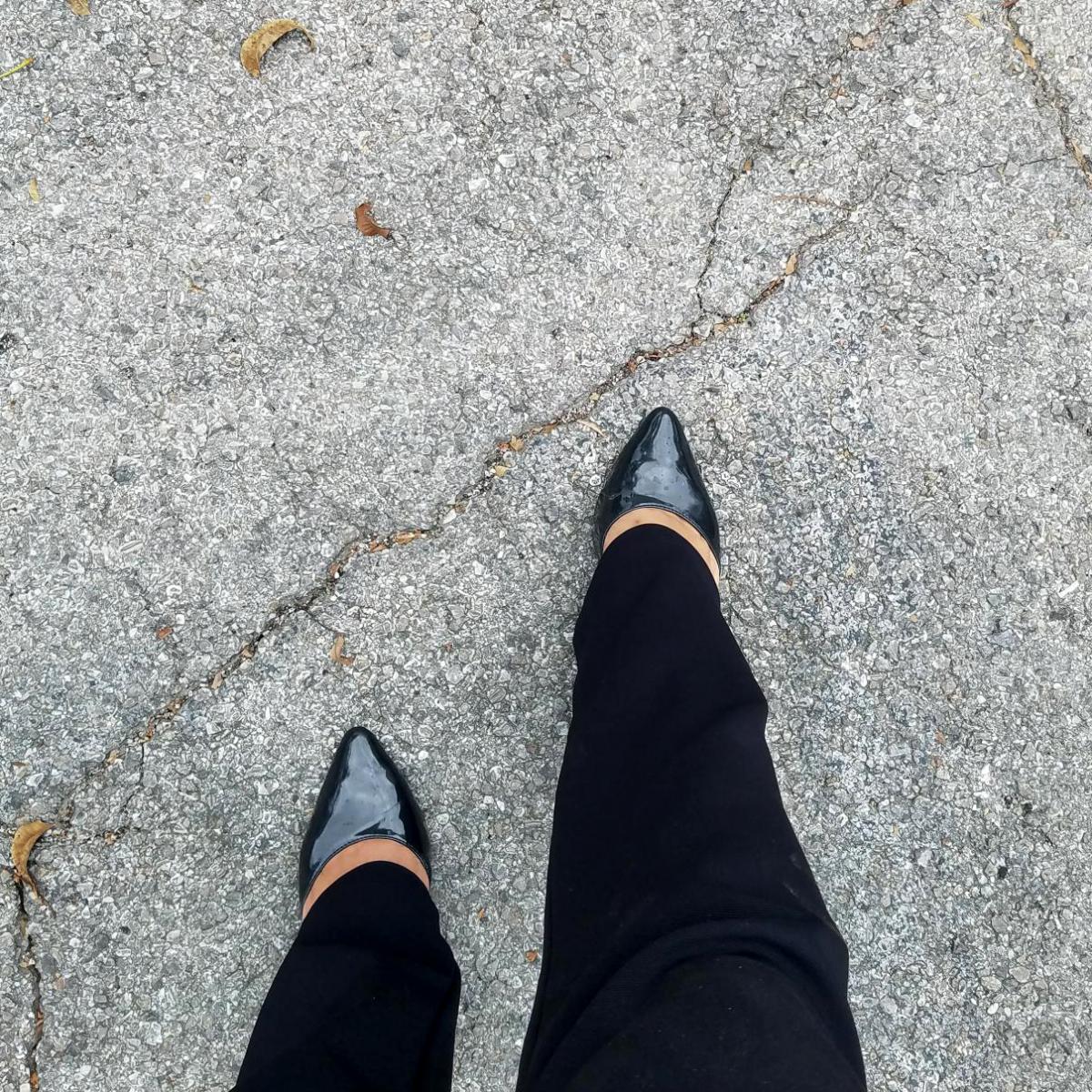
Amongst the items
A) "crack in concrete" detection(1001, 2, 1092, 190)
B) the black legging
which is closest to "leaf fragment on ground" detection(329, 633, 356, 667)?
the black legging

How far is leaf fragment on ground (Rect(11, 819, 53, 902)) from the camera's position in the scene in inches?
69.4

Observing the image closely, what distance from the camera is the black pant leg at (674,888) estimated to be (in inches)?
49.2

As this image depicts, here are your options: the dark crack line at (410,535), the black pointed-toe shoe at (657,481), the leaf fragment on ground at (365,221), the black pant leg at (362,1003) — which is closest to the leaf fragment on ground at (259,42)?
the leaf fragment on ground at (365,221)

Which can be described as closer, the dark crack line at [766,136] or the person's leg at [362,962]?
the person's leg at [362,962]

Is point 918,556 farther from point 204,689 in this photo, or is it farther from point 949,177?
point 204,689

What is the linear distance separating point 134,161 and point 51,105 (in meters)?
0.22

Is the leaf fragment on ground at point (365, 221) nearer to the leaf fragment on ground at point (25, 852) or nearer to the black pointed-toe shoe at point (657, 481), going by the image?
the black pointed-toe shoe at point (657, 481)

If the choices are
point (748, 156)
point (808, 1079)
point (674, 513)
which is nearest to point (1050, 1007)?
point (808, 1079)

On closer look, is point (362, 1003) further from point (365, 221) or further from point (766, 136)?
point (766, 136)

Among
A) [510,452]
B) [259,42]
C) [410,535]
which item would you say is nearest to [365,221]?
[259,42]

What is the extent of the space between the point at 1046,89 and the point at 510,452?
1.53m

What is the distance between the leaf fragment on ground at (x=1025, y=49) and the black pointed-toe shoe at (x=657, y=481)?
1.19m

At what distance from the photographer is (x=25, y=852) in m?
1.76

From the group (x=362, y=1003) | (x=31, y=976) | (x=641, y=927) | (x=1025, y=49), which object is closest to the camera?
(x=641, y=927)
